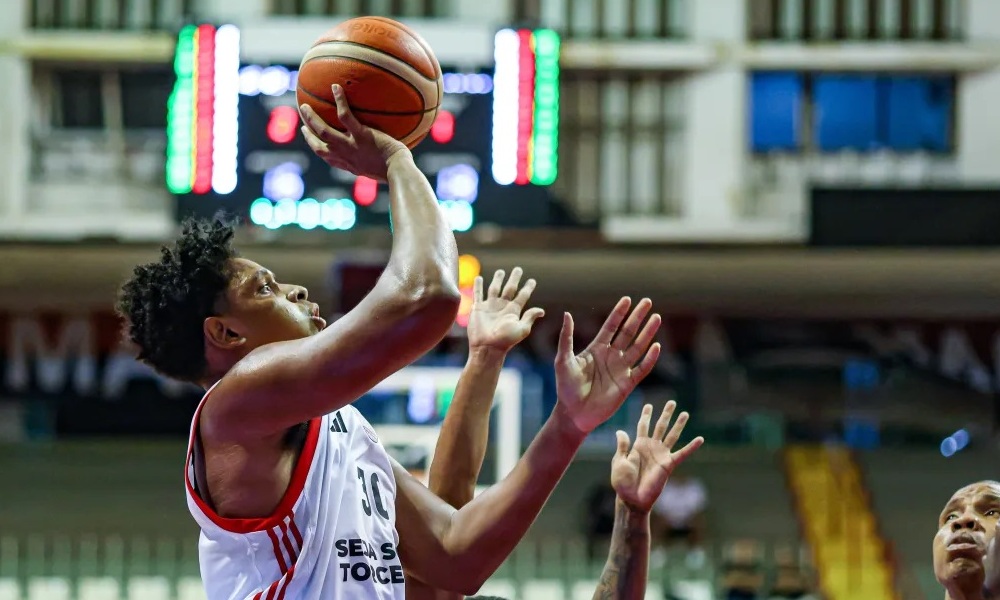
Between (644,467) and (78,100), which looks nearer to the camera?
(644,467)

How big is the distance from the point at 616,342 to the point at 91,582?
376 inches

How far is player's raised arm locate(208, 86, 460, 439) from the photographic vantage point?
2.24 metres

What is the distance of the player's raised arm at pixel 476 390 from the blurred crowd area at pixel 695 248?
31.8 ft

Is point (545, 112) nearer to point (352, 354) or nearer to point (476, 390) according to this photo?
point (476, 390)

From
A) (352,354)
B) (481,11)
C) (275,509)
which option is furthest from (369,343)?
(481,11)

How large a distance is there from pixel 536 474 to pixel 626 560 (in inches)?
18.5

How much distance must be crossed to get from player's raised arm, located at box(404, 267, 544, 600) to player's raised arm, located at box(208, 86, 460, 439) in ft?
2.48

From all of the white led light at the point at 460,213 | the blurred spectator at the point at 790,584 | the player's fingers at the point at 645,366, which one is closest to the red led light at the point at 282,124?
the white led light at the point at 460,213

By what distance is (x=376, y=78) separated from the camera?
2.71 meters

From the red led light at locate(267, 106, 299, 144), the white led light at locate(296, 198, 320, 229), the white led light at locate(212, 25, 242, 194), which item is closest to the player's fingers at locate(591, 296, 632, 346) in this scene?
the white led light at locate(296, 198, 320, 229)

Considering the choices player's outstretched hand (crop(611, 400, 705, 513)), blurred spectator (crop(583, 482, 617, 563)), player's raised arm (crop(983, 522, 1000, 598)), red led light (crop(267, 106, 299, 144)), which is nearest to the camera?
player's outstretched hand (crop(611, 400, 705, 513))

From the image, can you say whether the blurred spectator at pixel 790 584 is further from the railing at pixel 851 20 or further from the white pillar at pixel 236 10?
the white pillar at pixel 236 10

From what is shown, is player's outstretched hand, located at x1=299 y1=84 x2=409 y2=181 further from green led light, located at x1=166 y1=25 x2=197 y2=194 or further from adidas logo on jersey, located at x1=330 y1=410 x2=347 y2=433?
green led light, located at x1=166 y1=25 x2=197 y2=194

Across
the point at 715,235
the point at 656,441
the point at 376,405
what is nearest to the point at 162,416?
the point at 376,405
